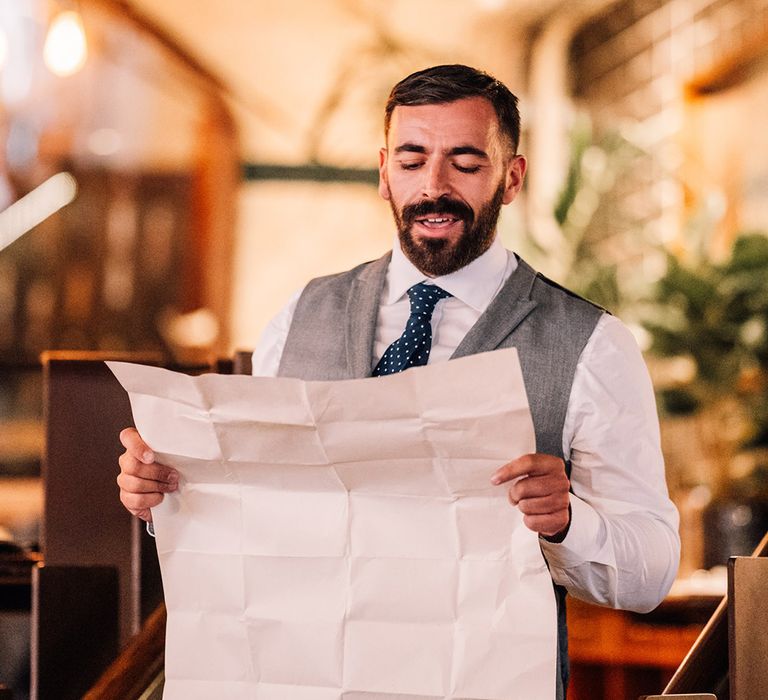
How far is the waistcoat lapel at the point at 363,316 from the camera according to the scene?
66.1 inches

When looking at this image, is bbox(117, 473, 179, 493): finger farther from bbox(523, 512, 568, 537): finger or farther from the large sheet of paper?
bbox(523, 512, 568, 537): finger

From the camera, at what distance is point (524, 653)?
1.19 metres

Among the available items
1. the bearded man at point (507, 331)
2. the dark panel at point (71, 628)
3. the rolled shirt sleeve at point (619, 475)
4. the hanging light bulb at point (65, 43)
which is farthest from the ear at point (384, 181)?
the hanging light bulb at point (65, 43)

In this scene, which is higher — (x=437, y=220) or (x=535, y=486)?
(x=437, y=220)

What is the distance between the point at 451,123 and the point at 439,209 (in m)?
0.12

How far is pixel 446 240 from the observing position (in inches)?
63.3

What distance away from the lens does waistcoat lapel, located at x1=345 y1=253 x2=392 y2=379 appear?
1680 millimetres

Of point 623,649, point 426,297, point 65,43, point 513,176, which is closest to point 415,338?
point 426,297

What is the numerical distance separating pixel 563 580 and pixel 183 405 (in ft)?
1.74

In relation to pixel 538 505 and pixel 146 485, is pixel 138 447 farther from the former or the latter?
pixel 538 505

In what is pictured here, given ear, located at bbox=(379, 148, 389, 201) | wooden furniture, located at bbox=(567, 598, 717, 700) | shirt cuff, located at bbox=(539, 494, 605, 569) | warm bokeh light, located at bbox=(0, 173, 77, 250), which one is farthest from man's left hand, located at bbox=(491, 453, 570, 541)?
warm bokeh light, located at bbox=(0, 173, 77, 250)

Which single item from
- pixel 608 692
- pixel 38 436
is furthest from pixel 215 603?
pixel 38 436

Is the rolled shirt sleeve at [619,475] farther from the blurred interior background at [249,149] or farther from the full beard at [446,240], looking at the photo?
the blurred interior background at [249,149]

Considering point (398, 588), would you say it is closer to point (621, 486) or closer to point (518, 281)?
point (621, 486)
